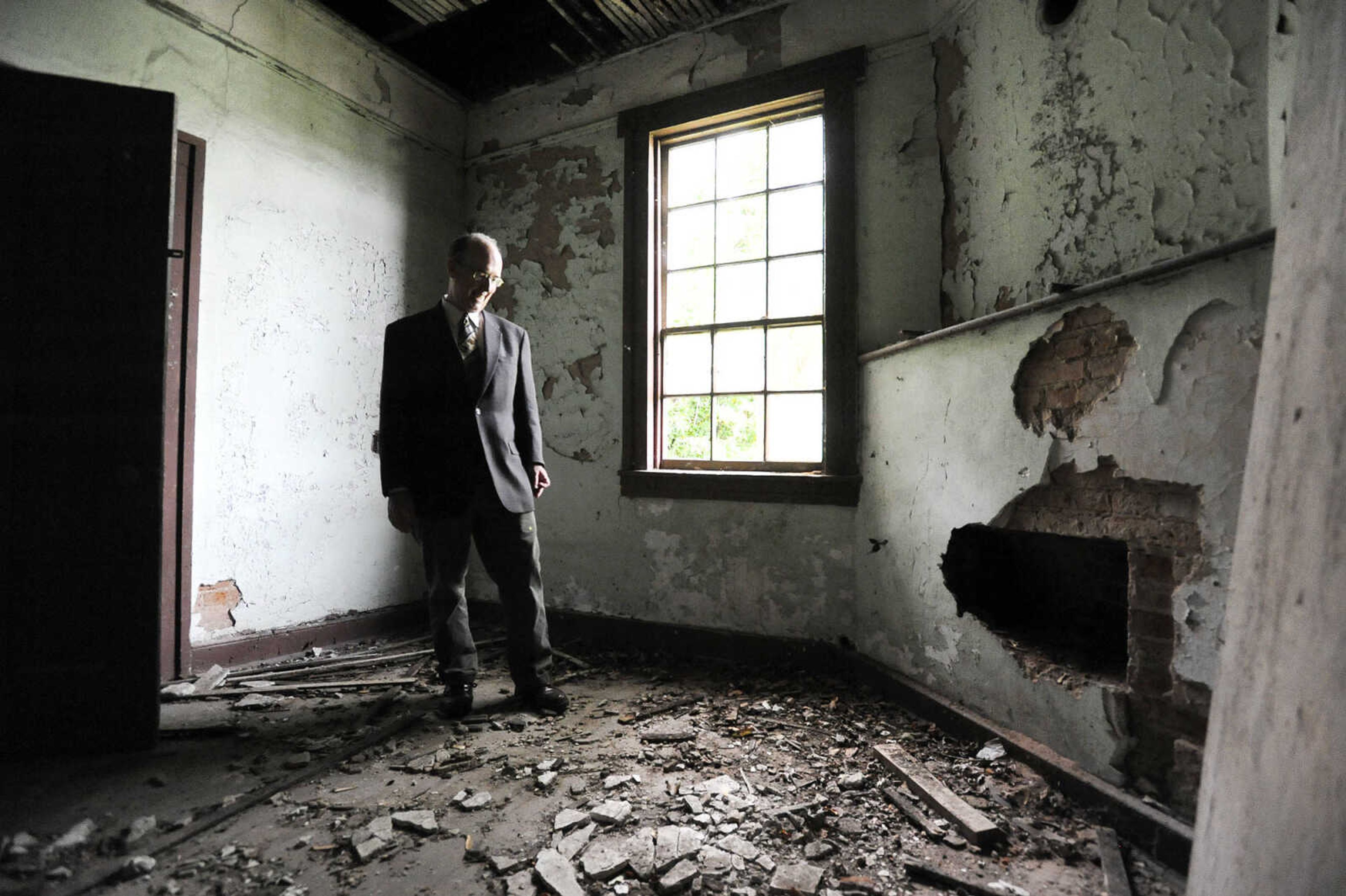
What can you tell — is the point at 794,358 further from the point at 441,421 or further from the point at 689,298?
the point at 441,421

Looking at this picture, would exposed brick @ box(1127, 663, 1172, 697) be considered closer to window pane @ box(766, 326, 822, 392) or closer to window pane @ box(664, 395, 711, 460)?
window pane @ box(766, 326, 822, 392)

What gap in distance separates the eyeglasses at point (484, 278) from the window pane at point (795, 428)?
1.58 metres

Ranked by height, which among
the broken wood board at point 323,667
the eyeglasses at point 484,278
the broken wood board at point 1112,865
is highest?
the eyeglasses at point 484,278

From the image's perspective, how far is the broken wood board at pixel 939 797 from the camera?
5.92 ft

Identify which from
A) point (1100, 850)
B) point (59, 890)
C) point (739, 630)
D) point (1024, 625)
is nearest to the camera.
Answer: point (59, 890)

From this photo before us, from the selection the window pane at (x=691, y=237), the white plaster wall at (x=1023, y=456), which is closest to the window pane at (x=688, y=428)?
the window pane at (x=691, y=237)

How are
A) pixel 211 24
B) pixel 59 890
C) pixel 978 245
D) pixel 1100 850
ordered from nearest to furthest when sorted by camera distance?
pixel 59 890
pixel 1100 850
pixel 978 245
pixel 211 24

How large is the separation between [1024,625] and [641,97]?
3440mm

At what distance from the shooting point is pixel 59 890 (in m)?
1.59

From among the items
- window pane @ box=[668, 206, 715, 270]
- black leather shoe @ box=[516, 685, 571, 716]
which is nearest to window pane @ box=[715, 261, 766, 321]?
window pane @ box=[668, 206, 715, 270]

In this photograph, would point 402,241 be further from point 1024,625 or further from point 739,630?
point 1024,625

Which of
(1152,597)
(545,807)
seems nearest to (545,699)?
(545,807)

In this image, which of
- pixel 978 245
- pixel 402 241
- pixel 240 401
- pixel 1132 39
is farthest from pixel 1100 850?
pixel 402 241

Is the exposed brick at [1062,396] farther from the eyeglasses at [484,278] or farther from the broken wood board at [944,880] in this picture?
the eyeglasses at [484,278]
